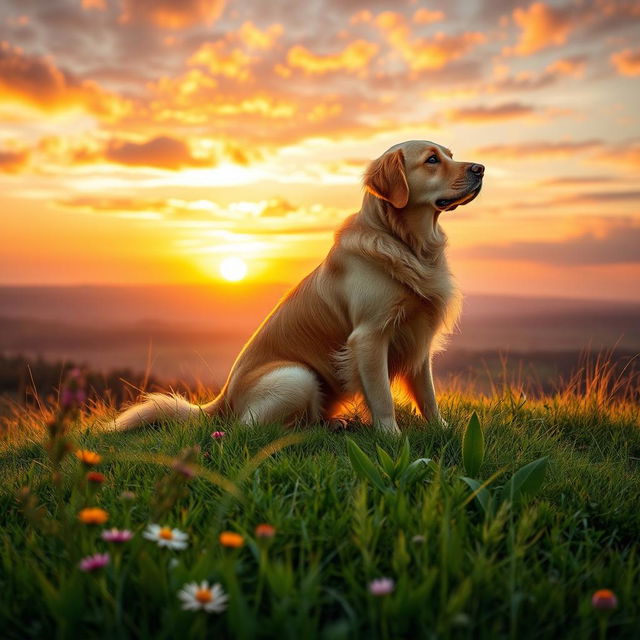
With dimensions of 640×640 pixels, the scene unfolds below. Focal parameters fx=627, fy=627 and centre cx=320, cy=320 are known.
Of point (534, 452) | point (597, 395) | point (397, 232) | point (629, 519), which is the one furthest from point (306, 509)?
point (597, 395)

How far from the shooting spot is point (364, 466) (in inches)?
113

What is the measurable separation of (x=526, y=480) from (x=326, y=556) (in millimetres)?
1097

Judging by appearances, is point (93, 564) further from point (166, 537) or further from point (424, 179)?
point (424, 179)

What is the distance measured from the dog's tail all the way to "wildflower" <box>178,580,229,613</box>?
2.93 meters

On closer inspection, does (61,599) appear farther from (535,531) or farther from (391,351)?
(391,351)

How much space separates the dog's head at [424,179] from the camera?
4.30 m

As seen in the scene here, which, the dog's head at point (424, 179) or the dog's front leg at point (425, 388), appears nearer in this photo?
the dog's head at point (424, 179)

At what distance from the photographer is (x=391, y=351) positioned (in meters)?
4.61

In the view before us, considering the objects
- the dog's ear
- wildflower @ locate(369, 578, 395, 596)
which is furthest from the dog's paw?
wildflower @ locate(369, 578, 395, 596)

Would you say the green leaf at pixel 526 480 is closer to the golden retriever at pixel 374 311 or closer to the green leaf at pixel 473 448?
the green leaf at pixel 473 448

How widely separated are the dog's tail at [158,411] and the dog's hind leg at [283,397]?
409mm

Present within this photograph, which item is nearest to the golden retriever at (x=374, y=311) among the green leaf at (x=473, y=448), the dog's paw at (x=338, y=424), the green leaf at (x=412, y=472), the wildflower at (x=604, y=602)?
the dog's paw at (x=338, y=424)

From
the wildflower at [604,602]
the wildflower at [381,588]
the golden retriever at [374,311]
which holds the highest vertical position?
the golden retriever at [374,311]

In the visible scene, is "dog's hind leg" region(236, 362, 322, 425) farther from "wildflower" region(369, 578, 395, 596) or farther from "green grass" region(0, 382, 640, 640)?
"wildflower" region(369, 578, 395, 596)
